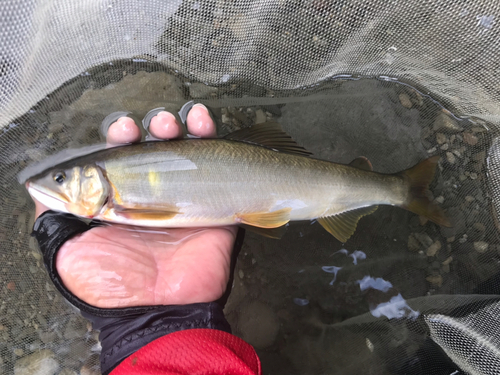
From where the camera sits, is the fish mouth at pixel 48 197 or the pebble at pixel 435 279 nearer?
the fish mouth at pixel 48 197

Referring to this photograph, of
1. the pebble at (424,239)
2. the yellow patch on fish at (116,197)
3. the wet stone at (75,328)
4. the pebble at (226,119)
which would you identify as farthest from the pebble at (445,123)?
the wet stone at (75,328)

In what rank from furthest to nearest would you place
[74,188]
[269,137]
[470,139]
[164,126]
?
[470,139]
[269,137]
[164,126]
[74,188]

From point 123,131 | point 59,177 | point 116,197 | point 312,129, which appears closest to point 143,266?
point 116,197

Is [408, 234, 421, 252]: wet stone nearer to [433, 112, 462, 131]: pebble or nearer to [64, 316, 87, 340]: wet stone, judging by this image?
[433, 112, 462, 131]: pebble

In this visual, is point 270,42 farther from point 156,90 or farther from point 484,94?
point 484,94

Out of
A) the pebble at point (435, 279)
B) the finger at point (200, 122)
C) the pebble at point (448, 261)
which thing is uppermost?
the finger at point (200, 122)

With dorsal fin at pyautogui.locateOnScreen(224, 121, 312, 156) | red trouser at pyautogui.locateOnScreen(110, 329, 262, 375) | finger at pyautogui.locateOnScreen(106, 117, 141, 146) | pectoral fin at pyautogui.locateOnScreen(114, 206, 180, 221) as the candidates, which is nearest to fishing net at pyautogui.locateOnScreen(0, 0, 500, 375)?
finger at pyautogui.locateOnScreen(106, 117, 141, 146)

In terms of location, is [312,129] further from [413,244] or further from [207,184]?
[413,244]

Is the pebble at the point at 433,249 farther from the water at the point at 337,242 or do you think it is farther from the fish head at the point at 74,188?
the fish head at the point at 74,188
